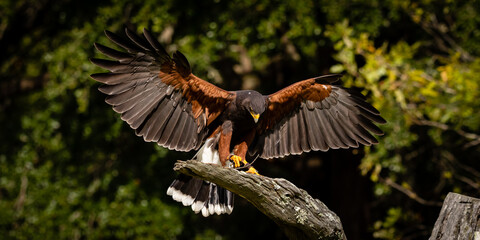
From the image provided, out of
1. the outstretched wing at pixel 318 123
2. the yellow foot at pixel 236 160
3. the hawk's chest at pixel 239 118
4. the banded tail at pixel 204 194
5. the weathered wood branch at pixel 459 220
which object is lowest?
the banded tail at pixel 204 194

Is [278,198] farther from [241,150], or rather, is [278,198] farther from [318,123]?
[318,123]

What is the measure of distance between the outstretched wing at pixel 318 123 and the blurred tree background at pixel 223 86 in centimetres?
102

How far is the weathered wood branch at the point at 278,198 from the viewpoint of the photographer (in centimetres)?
278

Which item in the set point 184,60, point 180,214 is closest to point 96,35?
point 180,214

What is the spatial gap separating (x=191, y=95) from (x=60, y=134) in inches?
127

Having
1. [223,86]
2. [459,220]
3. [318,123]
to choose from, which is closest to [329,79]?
[318,123]

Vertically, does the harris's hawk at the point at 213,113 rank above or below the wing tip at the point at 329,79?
below

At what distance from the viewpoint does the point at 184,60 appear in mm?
3406

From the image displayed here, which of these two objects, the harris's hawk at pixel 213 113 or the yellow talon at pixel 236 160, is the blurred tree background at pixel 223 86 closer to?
the harris's hawk at pixel 213 113

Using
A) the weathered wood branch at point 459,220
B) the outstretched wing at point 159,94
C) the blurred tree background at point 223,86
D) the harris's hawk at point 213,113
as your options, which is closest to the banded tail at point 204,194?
the harris's hawk at point 213,113

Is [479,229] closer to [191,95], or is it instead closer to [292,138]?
[292,138]

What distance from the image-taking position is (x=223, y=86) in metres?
6.04

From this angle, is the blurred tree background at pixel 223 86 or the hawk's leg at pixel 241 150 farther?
the blurred tree background at pixel 223 86

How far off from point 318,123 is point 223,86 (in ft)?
7.27
